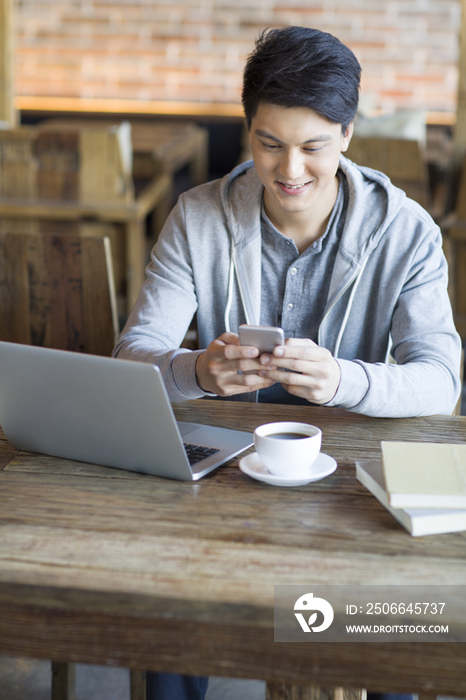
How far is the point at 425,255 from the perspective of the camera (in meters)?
1.35

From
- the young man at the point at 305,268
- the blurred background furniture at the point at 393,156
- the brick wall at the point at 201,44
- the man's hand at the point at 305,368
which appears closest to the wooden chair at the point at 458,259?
the blurred background furniture at the point at 393,156

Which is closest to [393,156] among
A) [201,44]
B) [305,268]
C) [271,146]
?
[305,268]

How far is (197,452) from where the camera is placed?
100cm

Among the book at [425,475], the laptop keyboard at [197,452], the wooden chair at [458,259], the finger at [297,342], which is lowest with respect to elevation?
the wooden chair at [458,259]

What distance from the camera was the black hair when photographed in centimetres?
119

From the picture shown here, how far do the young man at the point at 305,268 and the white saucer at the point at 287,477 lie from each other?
4.9 inches

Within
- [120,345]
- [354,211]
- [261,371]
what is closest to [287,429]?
[261,371]

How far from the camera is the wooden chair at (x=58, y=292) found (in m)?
1.65

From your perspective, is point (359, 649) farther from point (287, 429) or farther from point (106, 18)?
point (106, 18)

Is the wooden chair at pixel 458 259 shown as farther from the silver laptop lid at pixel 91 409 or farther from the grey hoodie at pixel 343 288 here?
the silver laptop lid at pixel 91 409

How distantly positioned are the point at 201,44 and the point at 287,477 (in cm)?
552

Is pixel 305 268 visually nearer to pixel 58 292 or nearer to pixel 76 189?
pixel 58 292

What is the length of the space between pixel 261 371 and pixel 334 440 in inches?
5.9

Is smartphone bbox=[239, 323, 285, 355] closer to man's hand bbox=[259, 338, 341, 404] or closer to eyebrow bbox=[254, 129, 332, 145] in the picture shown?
man's hand bbox=[259, 338, 341, 404]
